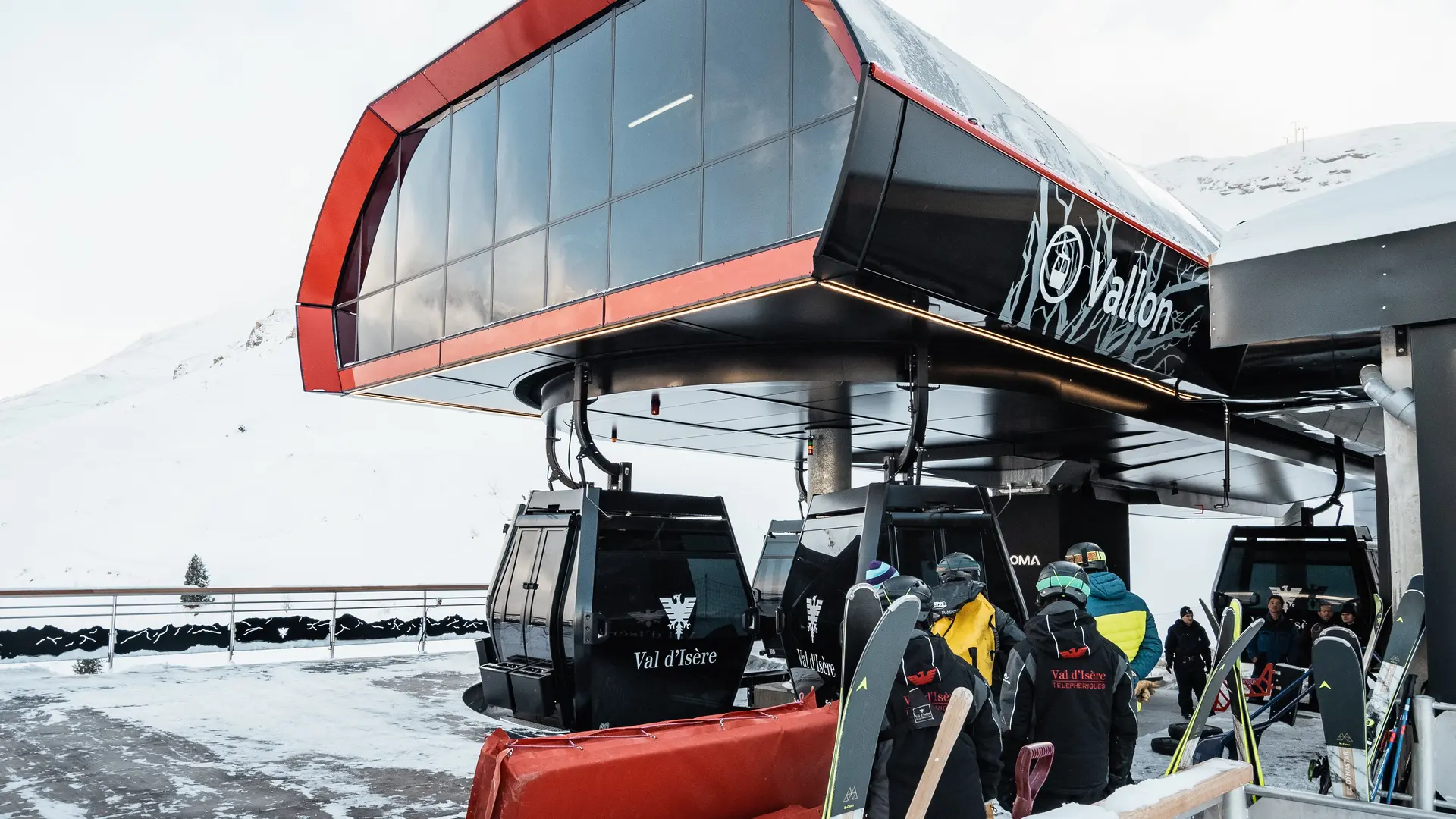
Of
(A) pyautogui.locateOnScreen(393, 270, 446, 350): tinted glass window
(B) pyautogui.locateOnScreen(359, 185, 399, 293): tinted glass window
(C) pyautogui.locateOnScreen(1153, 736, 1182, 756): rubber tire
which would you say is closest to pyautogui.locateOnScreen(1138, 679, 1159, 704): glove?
(C) pyautogui.locateOnScreen(1153, 736, 1182, 756): rubber tire

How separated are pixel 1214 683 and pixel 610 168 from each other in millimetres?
7927

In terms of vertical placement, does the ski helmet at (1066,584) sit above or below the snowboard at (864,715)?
above

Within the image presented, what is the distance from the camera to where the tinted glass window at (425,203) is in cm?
1323

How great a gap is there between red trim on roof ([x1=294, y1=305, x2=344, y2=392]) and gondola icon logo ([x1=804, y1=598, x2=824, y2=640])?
9002 mm

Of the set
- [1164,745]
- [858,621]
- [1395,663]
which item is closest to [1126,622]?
[1395,663]

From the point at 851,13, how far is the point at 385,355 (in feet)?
28.0

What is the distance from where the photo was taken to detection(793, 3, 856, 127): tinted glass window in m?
8.27

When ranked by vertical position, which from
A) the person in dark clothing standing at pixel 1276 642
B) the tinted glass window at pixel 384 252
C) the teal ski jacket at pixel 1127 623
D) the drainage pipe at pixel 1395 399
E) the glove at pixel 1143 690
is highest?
the tinted glass window at pixel 384 252

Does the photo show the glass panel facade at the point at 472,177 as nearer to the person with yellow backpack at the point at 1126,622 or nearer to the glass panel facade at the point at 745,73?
the glass panel facade at the point at 745,73

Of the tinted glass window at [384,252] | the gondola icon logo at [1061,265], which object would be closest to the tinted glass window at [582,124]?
the tinted glass window at [384,252]

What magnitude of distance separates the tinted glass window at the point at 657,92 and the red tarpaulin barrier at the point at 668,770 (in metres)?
5.53

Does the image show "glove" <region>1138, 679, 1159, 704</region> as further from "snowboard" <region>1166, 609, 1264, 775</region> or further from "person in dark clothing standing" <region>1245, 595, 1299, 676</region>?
"person in dark clothing standing" <region>1245, 595, 1299, 676</region>

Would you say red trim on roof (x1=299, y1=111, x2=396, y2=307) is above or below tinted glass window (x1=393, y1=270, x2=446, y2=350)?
above

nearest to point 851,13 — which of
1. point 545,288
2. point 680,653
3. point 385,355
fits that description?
point 545,288
